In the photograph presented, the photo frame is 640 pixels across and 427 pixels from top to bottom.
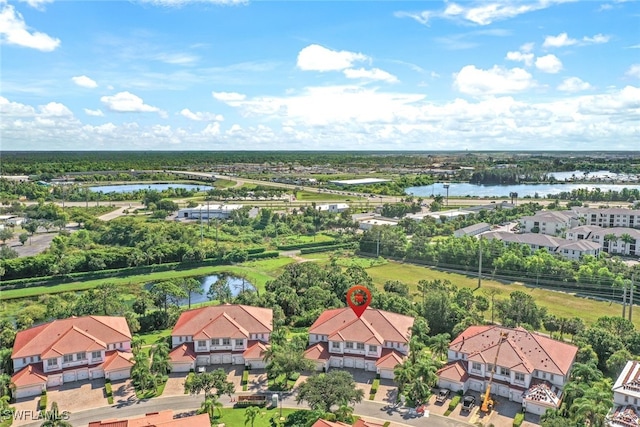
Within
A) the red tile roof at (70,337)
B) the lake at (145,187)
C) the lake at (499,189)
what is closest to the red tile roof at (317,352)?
the red tile roof at (70,337)

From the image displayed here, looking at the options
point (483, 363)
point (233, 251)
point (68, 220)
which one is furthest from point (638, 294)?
point (68, 220)

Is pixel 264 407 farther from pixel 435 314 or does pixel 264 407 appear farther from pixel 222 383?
pixel 435 314

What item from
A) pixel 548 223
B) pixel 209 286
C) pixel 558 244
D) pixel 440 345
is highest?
pixel 548 223

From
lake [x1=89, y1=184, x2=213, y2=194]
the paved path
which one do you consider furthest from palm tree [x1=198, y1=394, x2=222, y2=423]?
lake [x1=89, y1=184, x2=213, y2=194]

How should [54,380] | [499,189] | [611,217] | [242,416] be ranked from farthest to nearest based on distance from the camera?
[499,189], [611,217], [54,380], [242,416]

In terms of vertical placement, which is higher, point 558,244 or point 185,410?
point 558,244

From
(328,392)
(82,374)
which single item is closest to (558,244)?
(328,392)

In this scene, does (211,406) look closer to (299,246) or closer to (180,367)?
(180,367)
